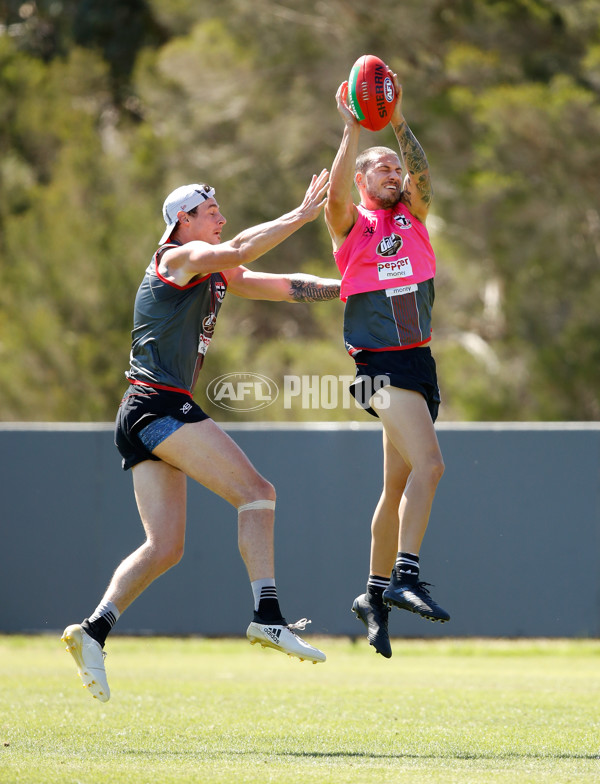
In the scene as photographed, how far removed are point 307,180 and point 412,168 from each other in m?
13.9

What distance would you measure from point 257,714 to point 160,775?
2.20 meters

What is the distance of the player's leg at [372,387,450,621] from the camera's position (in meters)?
5.36

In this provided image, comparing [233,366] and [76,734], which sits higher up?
[233,366]

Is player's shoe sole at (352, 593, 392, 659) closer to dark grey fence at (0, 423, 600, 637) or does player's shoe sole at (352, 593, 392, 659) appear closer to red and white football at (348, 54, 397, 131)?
red and white football at (348, 54, 397, 131)

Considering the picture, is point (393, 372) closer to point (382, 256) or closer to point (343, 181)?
point (382, 256)

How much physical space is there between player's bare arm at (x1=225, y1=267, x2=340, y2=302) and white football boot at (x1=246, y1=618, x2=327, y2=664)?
1.72 meters

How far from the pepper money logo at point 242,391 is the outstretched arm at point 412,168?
34.1ft

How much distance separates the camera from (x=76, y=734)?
5.76 meters

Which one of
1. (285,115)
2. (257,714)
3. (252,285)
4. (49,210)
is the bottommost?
(257,714)

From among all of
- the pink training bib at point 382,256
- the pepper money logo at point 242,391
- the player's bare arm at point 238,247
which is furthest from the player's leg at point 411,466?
the pepper money logo at point 242,391

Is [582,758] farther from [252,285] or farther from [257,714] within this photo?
[252,285]

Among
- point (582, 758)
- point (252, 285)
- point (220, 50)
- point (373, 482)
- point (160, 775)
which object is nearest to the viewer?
point (160, 775)

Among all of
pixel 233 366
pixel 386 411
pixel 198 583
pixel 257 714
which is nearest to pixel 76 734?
pixel 257 714

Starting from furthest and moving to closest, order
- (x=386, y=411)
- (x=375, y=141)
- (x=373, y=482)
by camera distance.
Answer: (x=375, y=141)
(x=373, y=482)
(x=386, y=411)
